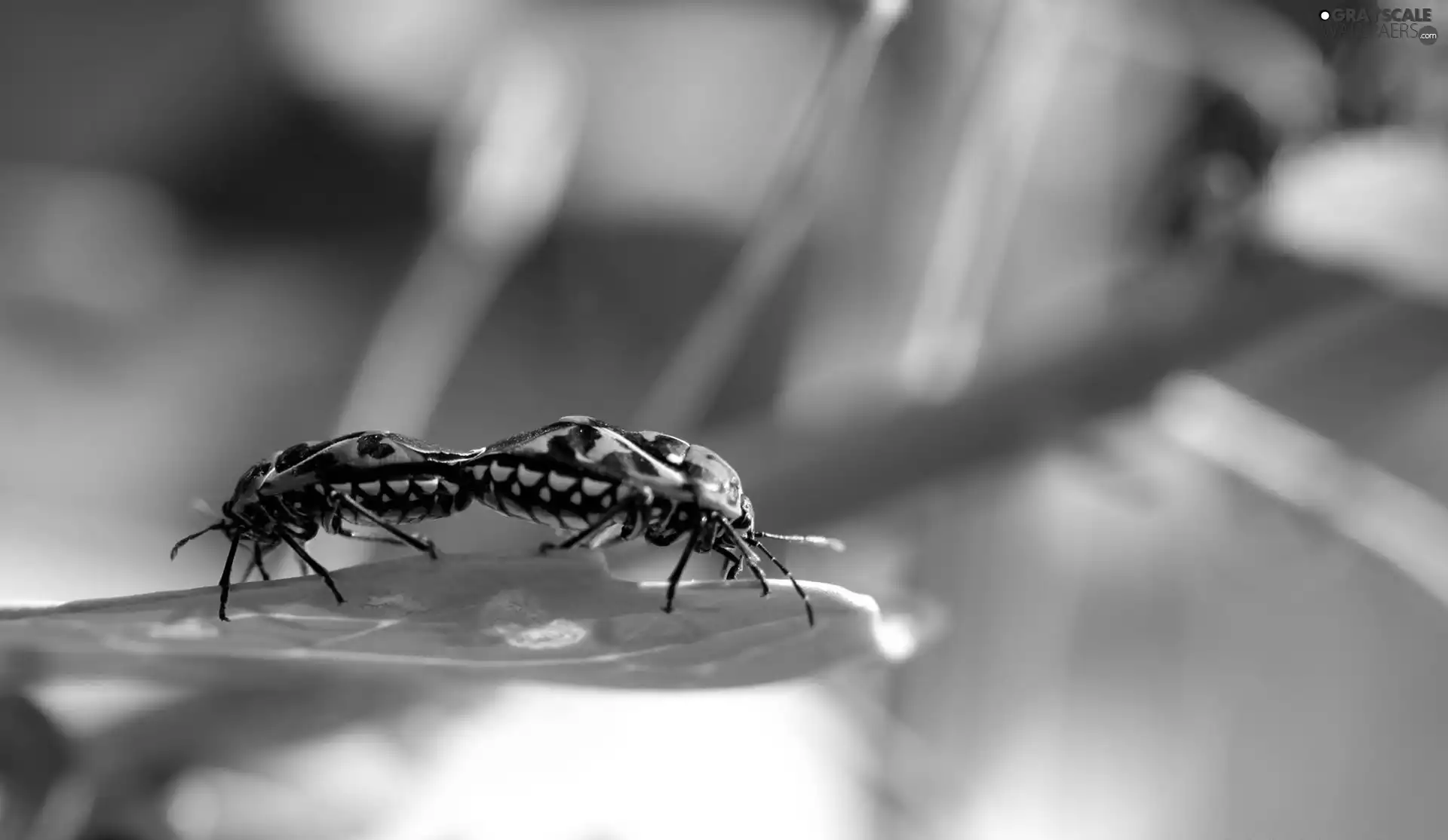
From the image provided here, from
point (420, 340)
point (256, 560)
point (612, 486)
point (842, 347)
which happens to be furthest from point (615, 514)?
point (842, 347)

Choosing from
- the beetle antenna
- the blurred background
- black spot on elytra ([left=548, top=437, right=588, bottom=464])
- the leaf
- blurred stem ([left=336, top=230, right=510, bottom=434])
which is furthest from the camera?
blurred stem ([left=336, top=230, right=510, bottom=434])

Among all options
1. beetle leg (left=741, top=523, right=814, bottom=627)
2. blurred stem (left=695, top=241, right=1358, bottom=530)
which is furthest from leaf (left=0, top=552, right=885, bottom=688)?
blurred stem (left=695, top=241, right=1358, bottom=530)

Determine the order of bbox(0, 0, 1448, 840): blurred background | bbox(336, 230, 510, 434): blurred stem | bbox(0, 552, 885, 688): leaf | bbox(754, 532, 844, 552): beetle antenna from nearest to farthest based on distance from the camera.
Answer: bbox(0, 552, 885, 688): leaf, bbox(754, 532, 844, 552): beetle antenna, bbox(0, 0, 1448, 840): blurred background, bbox(336, 230, 510, 434): blurred stem

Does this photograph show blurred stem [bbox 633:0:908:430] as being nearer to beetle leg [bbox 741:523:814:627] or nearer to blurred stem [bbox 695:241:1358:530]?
blurred stem [bbox 695:241:1358:530]

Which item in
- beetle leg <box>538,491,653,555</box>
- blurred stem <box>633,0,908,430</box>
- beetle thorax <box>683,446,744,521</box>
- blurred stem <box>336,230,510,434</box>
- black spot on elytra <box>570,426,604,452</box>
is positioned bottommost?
blurred stem <box>336,230,510,434</box>

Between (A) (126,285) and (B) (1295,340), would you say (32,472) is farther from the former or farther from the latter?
(B) (1295,340)

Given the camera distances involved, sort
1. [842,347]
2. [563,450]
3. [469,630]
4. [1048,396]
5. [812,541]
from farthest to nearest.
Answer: [842,347], [1048,396], [812,541], [563,450], [469,630]

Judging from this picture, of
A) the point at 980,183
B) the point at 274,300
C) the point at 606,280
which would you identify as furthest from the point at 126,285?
the point at 980,183

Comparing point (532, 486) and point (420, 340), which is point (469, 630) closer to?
point (532, 486)
